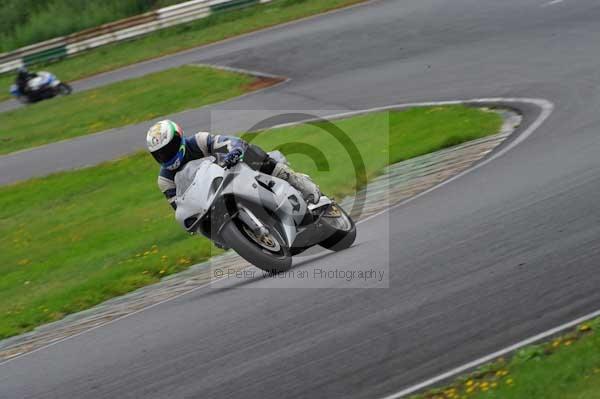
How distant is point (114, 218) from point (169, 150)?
19.4 ft

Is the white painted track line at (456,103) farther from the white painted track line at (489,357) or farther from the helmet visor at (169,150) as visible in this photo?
the helmet visor at (169,150)

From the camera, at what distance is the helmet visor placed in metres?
8.64

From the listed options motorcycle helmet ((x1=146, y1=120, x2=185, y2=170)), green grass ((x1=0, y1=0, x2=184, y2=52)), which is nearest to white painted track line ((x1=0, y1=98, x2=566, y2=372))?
motorcycle helmet ((x1=146, y1=120, x2=185, y2=170))

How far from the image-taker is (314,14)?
26688 millimetres

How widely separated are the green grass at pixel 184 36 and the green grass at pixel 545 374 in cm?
2109

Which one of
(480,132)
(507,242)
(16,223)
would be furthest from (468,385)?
(16,223)

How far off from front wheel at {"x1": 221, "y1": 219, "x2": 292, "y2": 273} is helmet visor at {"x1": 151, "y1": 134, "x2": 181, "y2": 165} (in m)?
0.93

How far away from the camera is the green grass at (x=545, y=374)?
610 centimetres

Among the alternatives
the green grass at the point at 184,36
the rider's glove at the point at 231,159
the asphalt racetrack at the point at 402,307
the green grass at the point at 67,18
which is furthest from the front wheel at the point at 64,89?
the rider's glove at the point at 231,159

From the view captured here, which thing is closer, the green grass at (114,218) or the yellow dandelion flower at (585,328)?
the yellow dandelion flower at (585,328)

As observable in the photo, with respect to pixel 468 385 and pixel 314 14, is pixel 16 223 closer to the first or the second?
pixel 468 385

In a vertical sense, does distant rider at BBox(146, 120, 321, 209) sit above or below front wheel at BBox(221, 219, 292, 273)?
above

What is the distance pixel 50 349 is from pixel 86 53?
23317 mm

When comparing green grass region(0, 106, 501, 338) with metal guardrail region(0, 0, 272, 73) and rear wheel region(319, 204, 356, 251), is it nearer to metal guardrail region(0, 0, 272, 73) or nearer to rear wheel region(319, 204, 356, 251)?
rear wheel region(319, 204, 356, 251)
